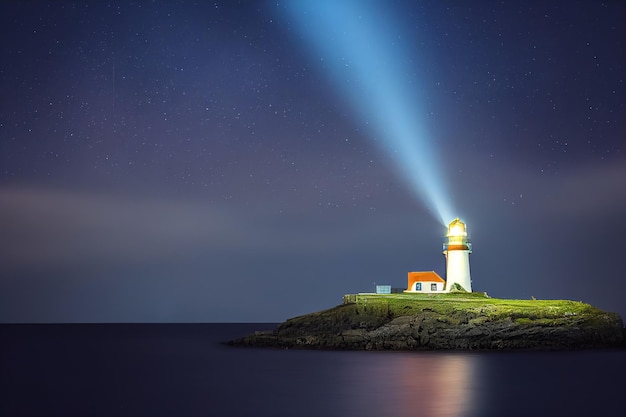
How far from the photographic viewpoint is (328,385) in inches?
1374

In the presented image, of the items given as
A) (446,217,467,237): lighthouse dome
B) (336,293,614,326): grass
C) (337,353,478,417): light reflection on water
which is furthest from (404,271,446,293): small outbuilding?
(337,353,478,417): light reflection on water

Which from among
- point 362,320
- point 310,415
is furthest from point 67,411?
point 362,320

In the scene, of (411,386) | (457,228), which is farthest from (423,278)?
(411,386)

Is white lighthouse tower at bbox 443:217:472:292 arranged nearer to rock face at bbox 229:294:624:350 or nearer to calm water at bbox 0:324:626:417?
rock face at bbox 229:294:624:350

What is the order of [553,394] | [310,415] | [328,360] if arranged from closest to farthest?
1. [310,415]
2. [553,394]
3. [328,360]

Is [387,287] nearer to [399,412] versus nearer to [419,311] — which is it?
[419,311]

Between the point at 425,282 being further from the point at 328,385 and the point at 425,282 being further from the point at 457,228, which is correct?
the point at 328,385

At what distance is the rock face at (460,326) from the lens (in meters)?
48.3

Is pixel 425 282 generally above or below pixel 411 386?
above

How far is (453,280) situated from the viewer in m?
58.5

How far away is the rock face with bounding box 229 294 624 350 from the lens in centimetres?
4834

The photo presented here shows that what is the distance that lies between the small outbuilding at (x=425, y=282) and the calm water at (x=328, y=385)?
1174cm

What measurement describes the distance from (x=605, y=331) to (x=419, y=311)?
11782 millimetres

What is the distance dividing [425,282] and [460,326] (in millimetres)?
10755
